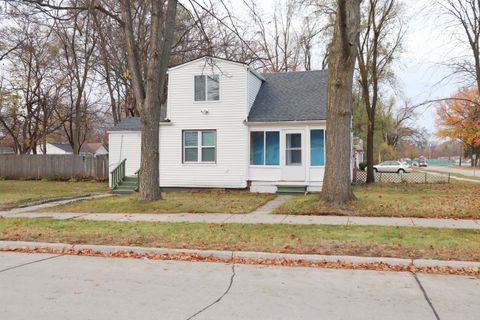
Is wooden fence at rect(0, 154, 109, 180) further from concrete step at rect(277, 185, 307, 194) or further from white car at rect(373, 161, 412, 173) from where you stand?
white car at rect(373, 161, 412, 173)

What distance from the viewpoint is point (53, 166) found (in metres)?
31.6

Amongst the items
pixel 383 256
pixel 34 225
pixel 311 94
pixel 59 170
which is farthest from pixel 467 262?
pixel 59 170

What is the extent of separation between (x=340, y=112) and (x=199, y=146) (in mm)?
9484

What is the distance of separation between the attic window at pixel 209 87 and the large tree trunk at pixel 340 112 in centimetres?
855

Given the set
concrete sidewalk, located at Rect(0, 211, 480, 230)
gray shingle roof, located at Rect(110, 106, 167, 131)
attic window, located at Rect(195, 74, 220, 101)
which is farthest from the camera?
gray shingle roof, located at Rect(110, 106, 167, 131)

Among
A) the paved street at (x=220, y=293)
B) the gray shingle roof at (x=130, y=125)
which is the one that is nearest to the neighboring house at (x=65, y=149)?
the gray shingle roof at (x=130, y=125)

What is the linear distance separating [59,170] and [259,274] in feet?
91.7

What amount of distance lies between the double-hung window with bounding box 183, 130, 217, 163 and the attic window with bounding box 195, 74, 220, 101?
1.61 metres

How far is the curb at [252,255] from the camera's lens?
697cm

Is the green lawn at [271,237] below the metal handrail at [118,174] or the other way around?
below

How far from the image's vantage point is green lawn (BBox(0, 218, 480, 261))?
25.8ft

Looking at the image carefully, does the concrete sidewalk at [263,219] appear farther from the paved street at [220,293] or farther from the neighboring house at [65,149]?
the neighboring house at [65,149]

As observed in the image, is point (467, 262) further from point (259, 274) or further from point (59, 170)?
point (59, 170)

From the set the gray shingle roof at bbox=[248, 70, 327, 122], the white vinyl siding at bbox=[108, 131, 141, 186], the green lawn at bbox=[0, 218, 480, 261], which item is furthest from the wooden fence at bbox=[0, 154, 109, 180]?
the green lawn at bbox=[0, 218, 480, 261]
